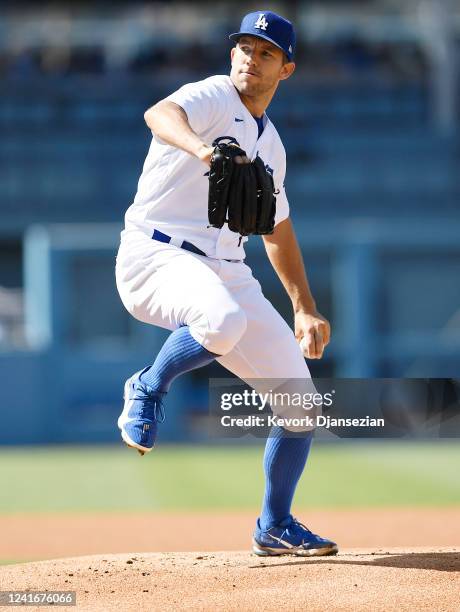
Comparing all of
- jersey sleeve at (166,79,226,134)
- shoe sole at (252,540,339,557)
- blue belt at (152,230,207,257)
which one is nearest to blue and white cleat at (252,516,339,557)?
shoe sole at (252,540,339,557)

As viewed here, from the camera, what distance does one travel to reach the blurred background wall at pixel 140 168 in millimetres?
11664

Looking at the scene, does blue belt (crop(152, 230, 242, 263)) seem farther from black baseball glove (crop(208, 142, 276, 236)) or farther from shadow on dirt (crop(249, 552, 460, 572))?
shadow on dirt (crop(249, 552, 460, 572))

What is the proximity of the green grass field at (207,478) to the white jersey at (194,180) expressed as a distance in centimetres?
371

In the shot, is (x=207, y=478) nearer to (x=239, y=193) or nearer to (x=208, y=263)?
(x=208, y=263)

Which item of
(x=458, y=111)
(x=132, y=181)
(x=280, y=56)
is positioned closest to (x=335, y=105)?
(x=458, y=111)

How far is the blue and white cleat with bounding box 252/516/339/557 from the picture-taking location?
4.11m

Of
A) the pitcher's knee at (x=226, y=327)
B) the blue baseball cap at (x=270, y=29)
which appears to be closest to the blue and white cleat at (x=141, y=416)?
the pitcher's knee at (x=226, y=327)

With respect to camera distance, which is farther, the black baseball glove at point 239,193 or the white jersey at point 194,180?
the white jersey at point 194,180

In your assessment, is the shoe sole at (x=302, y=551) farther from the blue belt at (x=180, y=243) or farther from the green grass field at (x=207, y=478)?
the green grass field at (x=207, y=478)

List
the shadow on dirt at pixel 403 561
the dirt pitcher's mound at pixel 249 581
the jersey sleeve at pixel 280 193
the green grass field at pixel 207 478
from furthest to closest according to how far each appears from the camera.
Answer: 1. the green grass field at pixel 207 478
2. the jersey sleeve at pixel 280 193
3. the shadow on dirt at pixel 403 561
4. the dirt pitcher's mound at pixel 249 581

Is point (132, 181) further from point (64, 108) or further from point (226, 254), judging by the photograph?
point (226, 254)

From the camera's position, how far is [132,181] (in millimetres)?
15289

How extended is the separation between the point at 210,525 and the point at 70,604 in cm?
306

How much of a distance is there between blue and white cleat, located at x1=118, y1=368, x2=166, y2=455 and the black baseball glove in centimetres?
57
